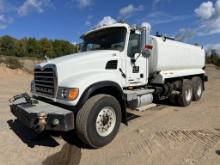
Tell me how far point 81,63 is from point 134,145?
7.26 feet

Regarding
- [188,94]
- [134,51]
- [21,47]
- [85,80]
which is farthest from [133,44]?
[21,47]

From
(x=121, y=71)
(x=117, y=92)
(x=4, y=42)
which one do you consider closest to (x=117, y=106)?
(x=117, y=92)

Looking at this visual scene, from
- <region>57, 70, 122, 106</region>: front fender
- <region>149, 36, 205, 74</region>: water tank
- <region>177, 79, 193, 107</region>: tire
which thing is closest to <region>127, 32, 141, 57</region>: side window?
<region>57, 70, 122, 106</region>: front fender

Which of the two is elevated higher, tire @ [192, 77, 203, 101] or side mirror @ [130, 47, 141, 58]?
side mirror @ [130, 47, 141, 58]

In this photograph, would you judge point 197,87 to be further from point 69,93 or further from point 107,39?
point 69,93

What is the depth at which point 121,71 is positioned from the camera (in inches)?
257

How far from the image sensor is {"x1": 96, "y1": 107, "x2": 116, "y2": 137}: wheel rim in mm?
5536

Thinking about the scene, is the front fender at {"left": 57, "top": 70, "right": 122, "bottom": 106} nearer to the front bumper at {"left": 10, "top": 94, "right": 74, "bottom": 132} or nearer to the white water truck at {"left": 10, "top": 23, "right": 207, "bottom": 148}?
the white water truck at {"left": 10, "top": 23, "right": 207, "bottom": 148}

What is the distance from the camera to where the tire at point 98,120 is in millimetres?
5176

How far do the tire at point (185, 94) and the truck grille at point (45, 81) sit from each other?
5.67m

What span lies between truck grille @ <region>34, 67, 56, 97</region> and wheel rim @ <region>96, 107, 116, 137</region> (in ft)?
3.82

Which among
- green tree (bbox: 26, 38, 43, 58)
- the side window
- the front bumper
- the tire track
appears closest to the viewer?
the front bumper

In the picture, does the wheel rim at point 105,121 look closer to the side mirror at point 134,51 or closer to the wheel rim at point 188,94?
the side mirror at point 134,51

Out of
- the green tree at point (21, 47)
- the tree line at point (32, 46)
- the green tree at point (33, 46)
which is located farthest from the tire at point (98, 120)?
the green tree at point (33, 46)
